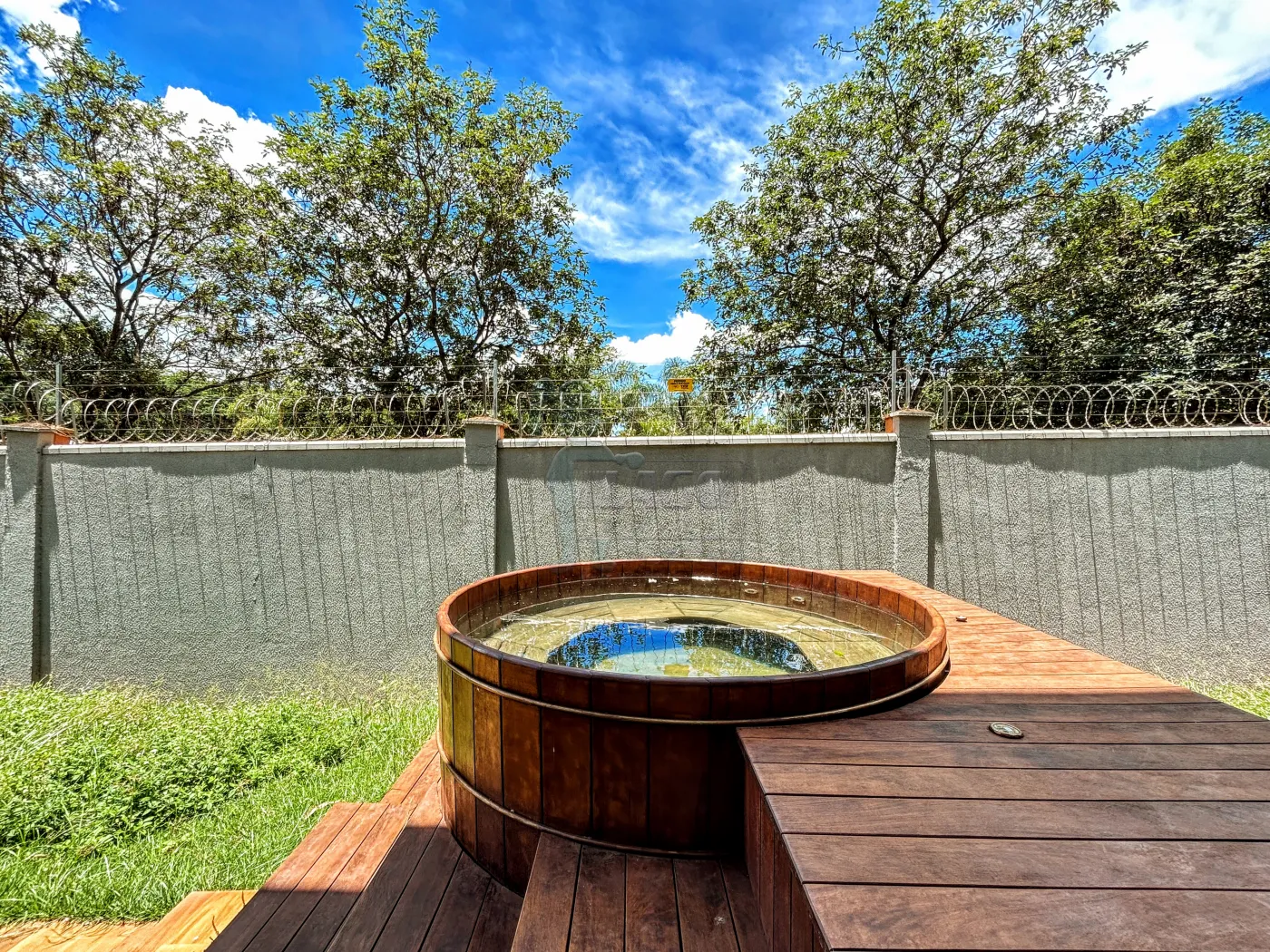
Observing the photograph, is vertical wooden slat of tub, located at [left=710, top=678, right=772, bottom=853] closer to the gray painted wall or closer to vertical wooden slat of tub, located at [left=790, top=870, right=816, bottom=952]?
vertical wooden slat of tub, located at [left=790, top=870, right=816, bottom=952]

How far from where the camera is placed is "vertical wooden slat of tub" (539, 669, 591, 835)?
1517 millimetres

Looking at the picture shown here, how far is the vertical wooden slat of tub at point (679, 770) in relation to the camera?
56.9 inches

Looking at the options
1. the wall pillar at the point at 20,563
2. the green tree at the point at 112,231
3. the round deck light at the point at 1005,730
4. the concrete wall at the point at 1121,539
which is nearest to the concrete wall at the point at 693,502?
the concrete wall at the point at 1121,539

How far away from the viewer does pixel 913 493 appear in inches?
158

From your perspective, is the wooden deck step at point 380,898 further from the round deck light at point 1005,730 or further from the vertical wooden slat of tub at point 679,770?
the round deck light at point 1005,730

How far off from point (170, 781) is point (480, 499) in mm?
2553

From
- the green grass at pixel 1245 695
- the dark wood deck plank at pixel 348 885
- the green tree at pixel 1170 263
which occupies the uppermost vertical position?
the green tree at pixel 1170 263

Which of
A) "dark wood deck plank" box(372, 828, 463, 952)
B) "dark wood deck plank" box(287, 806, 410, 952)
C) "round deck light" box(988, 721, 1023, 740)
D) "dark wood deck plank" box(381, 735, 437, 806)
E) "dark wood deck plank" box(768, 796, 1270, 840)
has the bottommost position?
"dark wood deck plank" box(381, 735, 437, 806)

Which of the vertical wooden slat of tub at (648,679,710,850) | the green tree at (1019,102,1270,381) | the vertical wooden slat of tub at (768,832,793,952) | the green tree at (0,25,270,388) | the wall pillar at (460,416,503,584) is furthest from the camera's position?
the green tree at (0,25,270,388)

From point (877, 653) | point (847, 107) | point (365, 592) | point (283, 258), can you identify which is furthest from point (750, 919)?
point (283, 258)

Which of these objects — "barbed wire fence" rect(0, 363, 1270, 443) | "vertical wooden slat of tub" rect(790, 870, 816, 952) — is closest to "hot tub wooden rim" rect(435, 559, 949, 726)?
"vertical wooden slat of tub" rect(790, 870, 816, 952)

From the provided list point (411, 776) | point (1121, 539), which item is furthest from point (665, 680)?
point (1121, 539)

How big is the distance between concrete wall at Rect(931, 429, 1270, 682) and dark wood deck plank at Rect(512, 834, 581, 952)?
3720mm

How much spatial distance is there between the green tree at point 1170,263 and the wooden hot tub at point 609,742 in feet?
19.6
